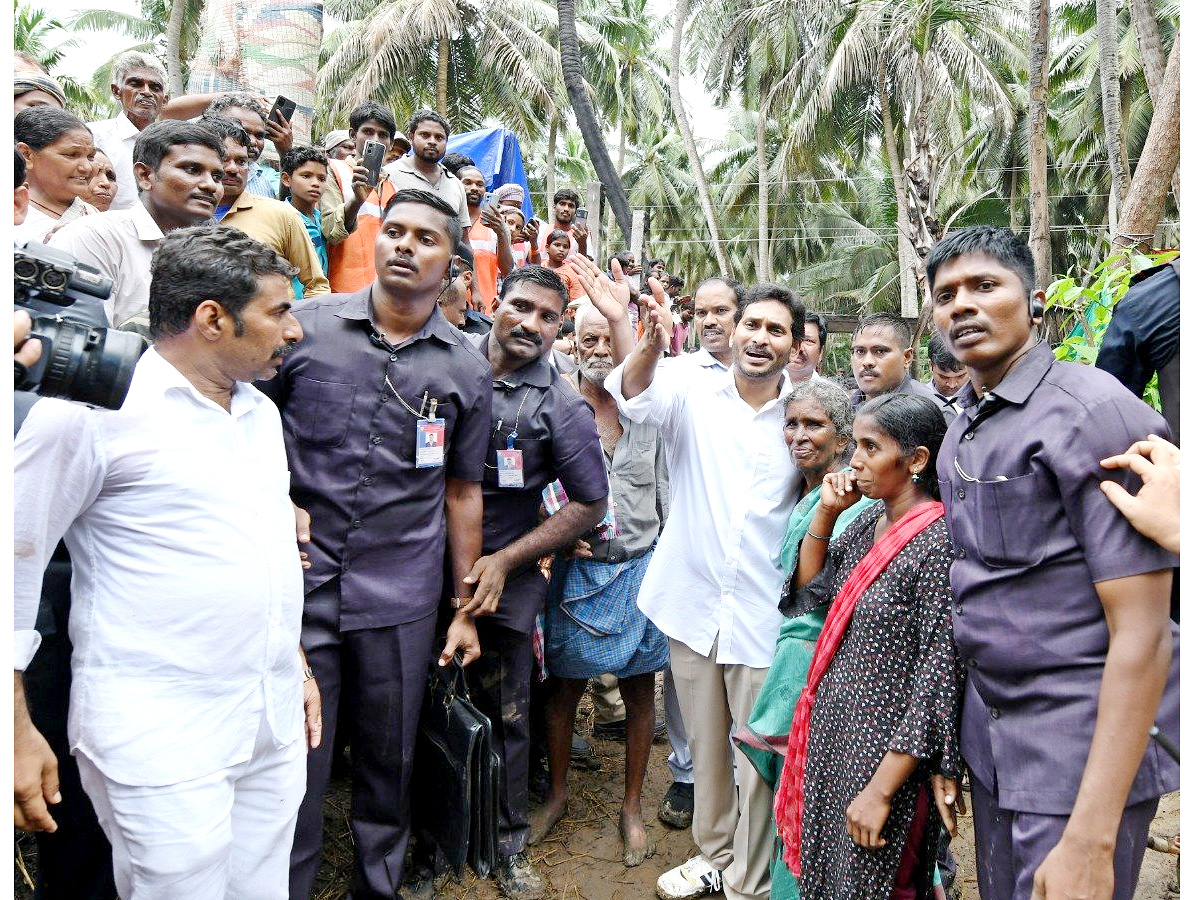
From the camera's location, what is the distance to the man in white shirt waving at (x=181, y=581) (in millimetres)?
1840

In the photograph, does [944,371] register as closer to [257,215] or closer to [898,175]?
[257,215]

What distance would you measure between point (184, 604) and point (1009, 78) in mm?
25843

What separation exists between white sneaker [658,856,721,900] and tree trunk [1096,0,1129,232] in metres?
4.64

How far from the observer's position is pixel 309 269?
3885 millimetres

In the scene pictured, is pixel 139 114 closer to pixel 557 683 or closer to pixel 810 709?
pixel 557 683

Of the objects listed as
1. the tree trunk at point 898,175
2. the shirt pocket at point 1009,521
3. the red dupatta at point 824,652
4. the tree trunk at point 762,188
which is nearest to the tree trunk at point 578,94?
the red dupatta at point 824,652

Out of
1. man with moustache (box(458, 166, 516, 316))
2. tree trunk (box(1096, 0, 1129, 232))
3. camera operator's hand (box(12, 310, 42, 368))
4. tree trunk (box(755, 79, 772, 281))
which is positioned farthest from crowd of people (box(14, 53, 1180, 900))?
tree trunk (box(755, 79, 772, 281))

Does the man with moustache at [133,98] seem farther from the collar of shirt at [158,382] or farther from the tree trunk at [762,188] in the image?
the tree trunk at [762,188]

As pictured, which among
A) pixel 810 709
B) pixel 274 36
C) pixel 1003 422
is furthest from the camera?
pixel 274 36

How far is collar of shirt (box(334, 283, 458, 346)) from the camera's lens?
9.00 ft

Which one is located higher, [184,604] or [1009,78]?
[1009,78]

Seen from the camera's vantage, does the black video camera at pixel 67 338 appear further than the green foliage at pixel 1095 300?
No

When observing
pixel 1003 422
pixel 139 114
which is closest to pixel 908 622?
pixel 1003 422

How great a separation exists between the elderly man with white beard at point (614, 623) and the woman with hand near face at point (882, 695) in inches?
43.5
